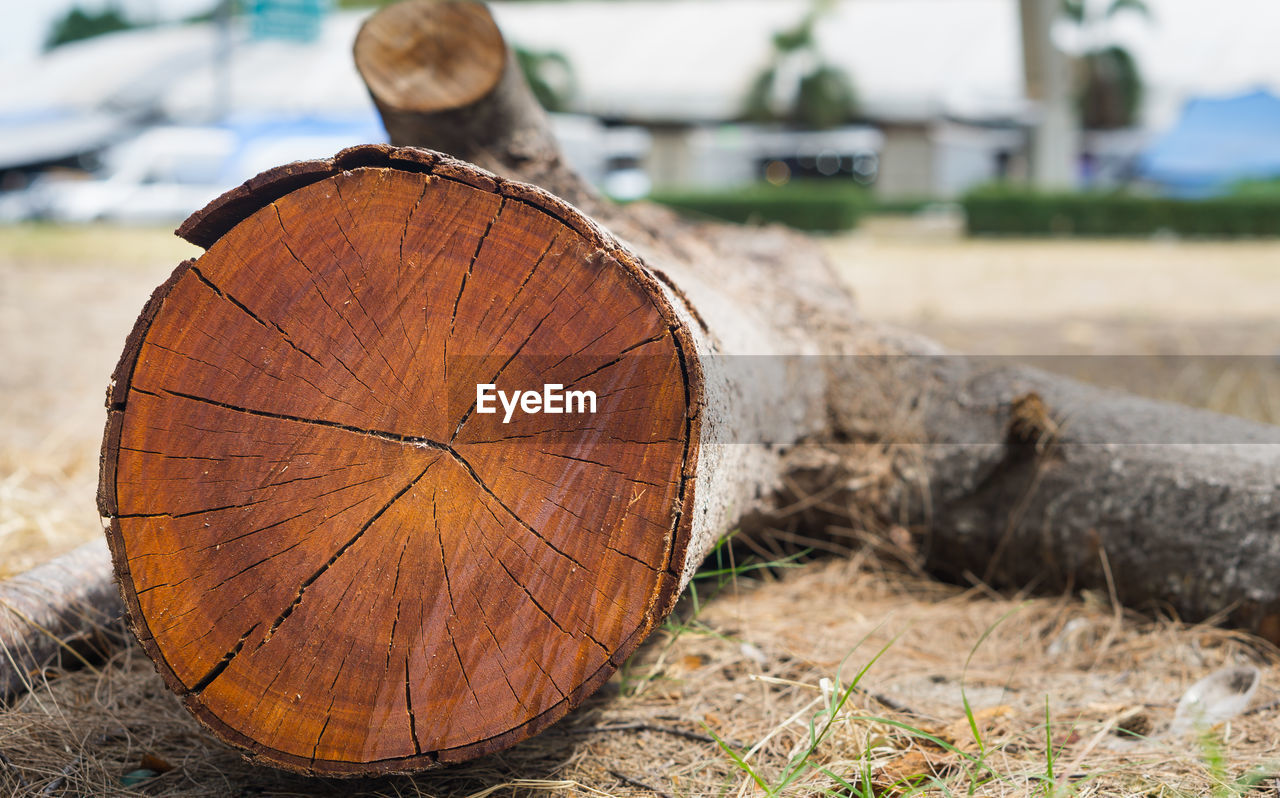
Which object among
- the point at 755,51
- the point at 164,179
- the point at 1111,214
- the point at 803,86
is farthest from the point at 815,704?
the point at 755,51

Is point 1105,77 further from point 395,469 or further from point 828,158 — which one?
point 395,469

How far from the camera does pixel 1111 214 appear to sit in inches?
639

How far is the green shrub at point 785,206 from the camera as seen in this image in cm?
1706

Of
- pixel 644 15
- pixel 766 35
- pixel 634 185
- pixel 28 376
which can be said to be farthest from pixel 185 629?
pixel 644 15

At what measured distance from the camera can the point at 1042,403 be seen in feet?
8.04

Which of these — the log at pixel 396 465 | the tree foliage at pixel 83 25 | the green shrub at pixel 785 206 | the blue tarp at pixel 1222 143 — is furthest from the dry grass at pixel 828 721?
the tree foliage at pixel 83 25

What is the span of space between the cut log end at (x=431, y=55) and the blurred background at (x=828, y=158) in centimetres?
158

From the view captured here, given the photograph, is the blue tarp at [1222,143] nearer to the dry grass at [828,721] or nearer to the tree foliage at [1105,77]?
the tree foliage at [1105,77]

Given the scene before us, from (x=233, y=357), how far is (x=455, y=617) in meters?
0.53

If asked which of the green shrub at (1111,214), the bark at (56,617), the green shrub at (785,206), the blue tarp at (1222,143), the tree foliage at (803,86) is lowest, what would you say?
the bark at (56,617)

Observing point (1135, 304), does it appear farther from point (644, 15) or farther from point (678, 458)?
point (644, 15)

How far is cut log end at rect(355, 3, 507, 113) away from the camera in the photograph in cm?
250

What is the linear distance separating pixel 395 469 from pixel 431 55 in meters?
1.53

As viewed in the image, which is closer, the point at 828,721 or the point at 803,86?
the point at 828,721
